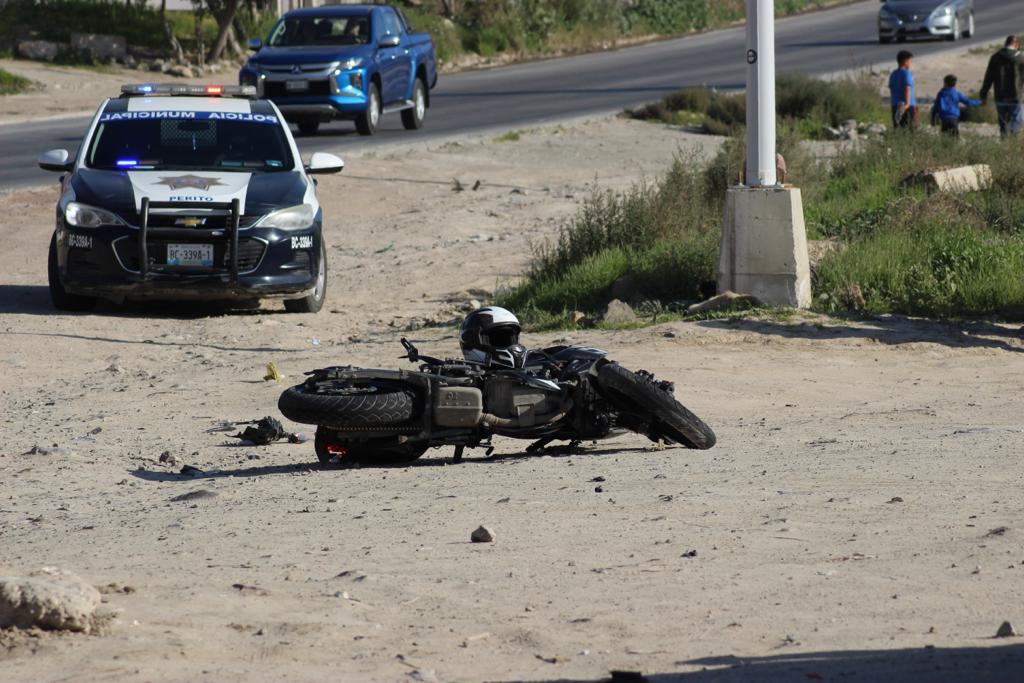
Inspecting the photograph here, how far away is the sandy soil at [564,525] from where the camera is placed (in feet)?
16.8

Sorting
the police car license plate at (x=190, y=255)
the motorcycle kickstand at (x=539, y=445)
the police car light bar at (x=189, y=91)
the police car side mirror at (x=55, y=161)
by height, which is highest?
the police car light bar at (x=189, y=91)

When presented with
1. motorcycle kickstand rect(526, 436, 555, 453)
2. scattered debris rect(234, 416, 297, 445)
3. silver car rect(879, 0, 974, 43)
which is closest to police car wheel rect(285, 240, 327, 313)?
scattered debris rect(234, 416, 297, 445)

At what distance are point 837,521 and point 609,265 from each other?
27.6ft

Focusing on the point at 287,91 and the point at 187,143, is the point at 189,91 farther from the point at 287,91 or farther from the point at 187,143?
the point at 287,91

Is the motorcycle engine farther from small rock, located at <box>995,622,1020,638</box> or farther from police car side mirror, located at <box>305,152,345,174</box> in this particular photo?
police car side mirror, located at <box>305,152,345,174</box>

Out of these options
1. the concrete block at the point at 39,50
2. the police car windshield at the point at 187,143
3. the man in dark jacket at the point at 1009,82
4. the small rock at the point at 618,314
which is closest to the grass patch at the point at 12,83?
the concrete block at the point at 39,50

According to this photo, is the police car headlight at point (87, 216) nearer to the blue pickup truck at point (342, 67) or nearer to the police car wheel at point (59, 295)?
the police car wheel at point (59, 295)

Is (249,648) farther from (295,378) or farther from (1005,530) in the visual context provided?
(295,378)

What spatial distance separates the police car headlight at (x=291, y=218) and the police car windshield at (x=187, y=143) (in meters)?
0.70

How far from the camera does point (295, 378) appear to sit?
11570 millimetres

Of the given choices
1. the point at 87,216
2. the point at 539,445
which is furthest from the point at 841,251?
the point at 539,445

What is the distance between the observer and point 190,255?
1368 cm

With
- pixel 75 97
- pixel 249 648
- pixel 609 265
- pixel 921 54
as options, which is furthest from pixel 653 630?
pixel 921 54

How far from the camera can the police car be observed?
13.7 metres
